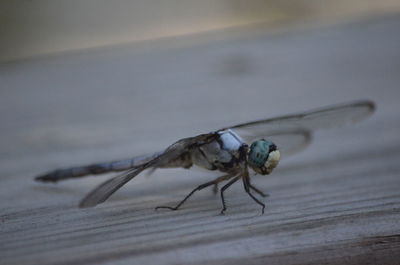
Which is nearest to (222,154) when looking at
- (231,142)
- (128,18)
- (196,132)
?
(231,142)

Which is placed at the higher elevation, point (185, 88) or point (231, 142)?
point (185, 88)

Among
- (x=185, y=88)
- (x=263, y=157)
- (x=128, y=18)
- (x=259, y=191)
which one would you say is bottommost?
(x=259, y=191)

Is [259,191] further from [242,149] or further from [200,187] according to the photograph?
[242,149]

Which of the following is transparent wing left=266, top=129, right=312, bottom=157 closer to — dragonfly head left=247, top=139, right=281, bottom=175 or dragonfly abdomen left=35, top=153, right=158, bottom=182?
dragonfly head left=247, top=139, right=281, bottom=175

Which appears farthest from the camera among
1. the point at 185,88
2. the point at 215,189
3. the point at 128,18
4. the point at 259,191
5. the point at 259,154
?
the point at 128,18

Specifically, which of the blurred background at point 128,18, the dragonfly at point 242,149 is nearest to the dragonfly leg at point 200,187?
the dragonfly at point 242,149

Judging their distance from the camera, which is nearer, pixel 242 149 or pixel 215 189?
pixel 215 189

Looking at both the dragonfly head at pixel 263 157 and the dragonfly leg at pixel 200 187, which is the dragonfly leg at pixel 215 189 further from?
the dragonfly head at pixel 263 157
